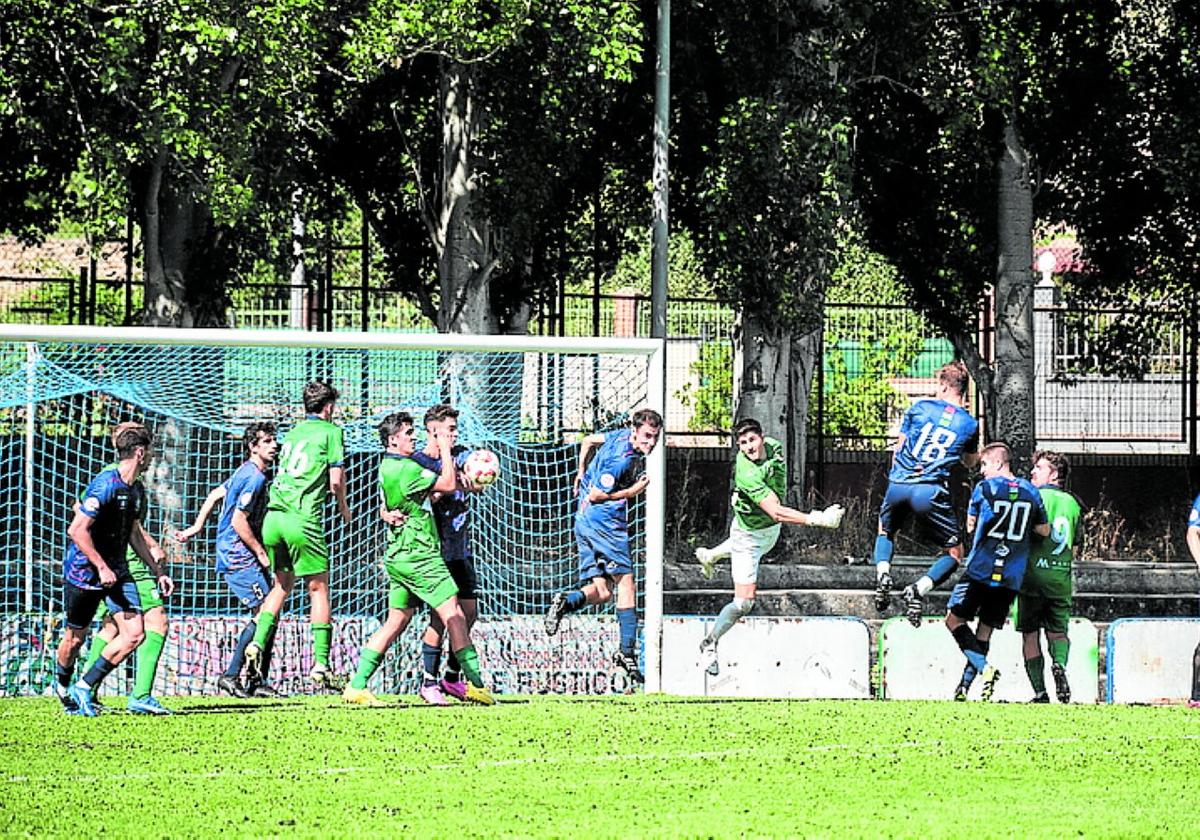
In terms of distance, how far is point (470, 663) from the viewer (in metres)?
13.6

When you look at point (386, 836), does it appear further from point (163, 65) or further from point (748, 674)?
point (163, 65)

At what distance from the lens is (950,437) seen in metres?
14.0

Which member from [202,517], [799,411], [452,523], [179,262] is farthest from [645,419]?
[179,262]

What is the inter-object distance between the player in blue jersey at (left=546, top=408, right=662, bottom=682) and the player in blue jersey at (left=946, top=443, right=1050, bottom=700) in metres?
2.48

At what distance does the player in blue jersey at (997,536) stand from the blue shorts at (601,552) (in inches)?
99.0

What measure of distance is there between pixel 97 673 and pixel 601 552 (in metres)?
4.02

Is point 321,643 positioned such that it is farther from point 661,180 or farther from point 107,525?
point 661,180

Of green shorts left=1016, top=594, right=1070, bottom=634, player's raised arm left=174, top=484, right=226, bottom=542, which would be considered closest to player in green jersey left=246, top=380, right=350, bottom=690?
player's raised arm left=174, top=484, right=226, bottom=542

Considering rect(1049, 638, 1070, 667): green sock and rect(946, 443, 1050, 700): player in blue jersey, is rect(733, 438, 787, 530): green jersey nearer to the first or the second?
rect(946, 443, 1050, 700): player in blue jersey

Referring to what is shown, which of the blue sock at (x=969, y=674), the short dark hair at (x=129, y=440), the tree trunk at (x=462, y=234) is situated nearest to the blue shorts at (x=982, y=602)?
the blue sock at (x=969, y=674)

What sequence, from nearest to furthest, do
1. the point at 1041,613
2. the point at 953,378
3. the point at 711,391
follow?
the point at 953,378 → the point at 1041,613 → the point at 711,391

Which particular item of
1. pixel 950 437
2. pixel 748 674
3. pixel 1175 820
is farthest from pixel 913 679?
pixel 1175 820

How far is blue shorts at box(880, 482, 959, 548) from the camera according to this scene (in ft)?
46.2

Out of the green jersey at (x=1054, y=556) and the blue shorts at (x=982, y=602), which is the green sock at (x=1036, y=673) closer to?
the green jersey at (x=1054, y=556)
